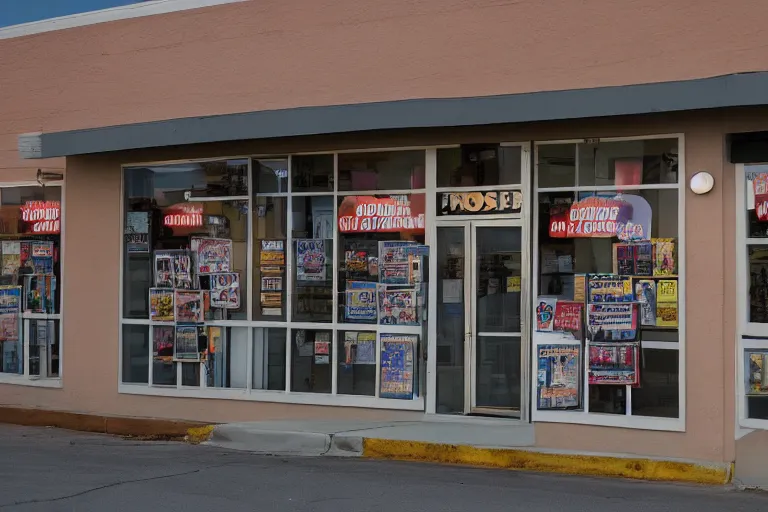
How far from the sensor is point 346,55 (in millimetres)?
12430

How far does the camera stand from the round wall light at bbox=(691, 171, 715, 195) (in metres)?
10.2

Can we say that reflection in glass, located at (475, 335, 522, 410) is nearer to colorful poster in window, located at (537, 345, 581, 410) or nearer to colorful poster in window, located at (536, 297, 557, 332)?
colorful poster in window, located at (536, 297, 557, 332)

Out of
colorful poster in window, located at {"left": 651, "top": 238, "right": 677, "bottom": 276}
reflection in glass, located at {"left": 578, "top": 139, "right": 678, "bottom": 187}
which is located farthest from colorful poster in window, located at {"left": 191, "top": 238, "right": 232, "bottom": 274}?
colorful poster in window, located at {"left": 651, "top": 238, "right": 677, "bottom": 276}

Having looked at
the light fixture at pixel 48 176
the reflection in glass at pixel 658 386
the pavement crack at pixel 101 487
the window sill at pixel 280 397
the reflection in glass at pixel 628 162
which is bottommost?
the pavement crack at pixel 101 487

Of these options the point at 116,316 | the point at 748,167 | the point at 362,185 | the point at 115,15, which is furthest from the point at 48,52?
the point at 748,167

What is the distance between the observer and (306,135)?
12.3 m

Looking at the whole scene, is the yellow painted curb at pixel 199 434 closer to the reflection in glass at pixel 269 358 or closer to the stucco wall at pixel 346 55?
the reflection in glass at pixel 269 358

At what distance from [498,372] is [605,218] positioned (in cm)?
230

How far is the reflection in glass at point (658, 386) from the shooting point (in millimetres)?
10492

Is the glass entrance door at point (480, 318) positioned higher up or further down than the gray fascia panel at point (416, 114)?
further down

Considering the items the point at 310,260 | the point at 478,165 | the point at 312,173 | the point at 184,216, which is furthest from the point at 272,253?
the point at 478,165

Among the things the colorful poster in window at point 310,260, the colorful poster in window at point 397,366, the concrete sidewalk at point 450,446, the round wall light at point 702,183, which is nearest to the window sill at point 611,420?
the concrete sidewalk at point 450,446

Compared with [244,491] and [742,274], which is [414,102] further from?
[244,491]

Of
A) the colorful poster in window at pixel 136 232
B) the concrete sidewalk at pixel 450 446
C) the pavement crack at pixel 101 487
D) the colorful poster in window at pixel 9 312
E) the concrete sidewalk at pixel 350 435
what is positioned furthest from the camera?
the colorful poster in window at pixel 9 312
